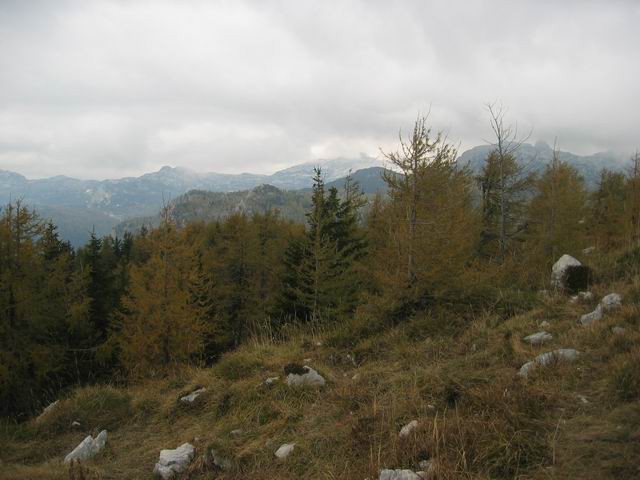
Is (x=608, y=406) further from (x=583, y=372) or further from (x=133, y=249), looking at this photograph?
(x=133, y=249)

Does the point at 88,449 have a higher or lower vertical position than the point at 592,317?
lower

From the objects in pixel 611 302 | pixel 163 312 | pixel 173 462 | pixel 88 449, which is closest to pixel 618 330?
pixel 611 302

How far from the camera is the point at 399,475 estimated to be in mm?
3027

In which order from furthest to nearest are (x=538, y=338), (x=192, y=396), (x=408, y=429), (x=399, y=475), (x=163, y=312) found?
(x=163, y=312) < (x=192, y=396) < (x=538, y=338) < (x=408, y=429) < (x=399, y=475)

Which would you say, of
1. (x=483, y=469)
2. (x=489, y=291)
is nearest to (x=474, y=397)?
(x=483, y=469)

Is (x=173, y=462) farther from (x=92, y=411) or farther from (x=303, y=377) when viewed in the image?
(x=92, y=411)

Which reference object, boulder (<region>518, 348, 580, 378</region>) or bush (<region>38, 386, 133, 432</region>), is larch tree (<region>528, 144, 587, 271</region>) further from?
bush (<region>38, 386, 133, 432</region>)

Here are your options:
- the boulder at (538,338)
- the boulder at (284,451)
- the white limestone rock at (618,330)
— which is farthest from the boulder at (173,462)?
the white limestone rock at (618,330)

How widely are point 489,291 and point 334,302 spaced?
12.3 meters

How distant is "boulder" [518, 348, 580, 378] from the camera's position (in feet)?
14.5

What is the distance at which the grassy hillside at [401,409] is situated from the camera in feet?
10.4

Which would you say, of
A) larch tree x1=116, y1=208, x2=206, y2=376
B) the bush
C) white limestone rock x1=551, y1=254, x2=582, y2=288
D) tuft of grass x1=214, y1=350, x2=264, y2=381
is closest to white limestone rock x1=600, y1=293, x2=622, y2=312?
white limestone rock x1=551, y1=254, x2=582, y2=288

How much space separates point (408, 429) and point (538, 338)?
118 inches

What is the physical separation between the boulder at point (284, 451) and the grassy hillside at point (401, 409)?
0.27ft
